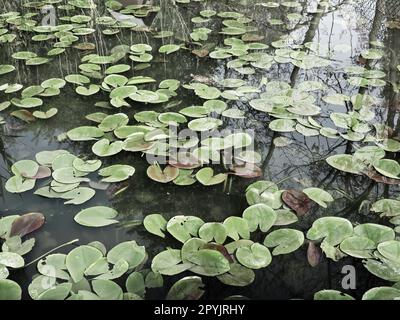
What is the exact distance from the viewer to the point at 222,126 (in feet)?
6.07

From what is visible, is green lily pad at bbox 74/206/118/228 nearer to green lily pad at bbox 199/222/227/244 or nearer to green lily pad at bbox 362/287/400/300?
green lily pad at bbox 199/222/227/244

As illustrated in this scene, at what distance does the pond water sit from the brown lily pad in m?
0.03

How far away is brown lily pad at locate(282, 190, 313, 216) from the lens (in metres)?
1.45

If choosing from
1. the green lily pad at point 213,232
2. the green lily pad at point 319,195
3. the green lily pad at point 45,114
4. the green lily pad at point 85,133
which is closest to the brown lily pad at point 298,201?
the green lily pad at point 319,195

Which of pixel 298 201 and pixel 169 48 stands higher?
pixel 169 48

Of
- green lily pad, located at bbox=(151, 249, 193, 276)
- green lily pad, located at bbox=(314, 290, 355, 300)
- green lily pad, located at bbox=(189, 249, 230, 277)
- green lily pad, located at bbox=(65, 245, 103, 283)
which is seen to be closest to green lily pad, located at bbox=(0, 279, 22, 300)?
green lily pad, located at bbox=(65, 245, 103, 283)

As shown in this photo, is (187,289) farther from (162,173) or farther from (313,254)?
(162,173)

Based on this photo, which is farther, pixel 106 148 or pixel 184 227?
pixel 106 148

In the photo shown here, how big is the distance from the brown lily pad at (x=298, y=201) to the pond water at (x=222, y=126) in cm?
3

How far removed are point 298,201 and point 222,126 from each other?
1.71 feet

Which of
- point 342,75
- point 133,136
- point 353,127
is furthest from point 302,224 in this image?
point 342,75

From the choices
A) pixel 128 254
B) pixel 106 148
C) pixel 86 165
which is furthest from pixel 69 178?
pixel 128 254

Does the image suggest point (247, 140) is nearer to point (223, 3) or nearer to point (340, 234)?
point (340, 234)

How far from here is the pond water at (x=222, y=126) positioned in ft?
4.31
